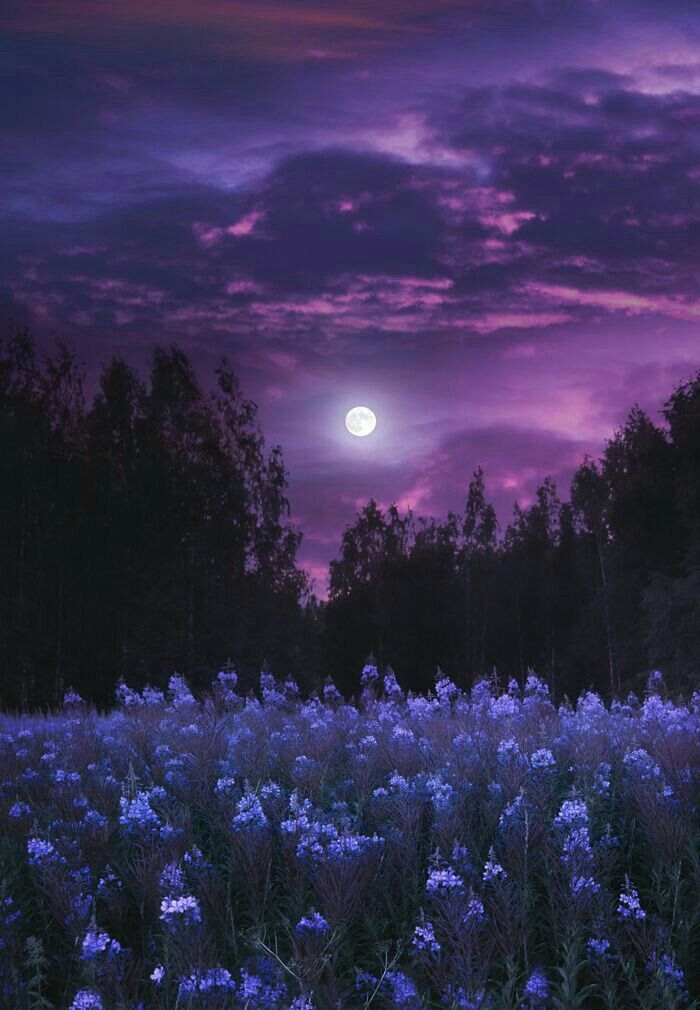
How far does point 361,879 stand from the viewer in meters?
4.73

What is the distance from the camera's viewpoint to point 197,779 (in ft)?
20.6

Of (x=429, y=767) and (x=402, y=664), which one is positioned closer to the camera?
(x=429, y=767)

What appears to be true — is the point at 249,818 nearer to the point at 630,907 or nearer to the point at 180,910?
the point at 180,910

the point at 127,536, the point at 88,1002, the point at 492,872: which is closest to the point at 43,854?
the point at 88,1002

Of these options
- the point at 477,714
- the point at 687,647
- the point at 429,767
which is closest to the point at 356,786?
the point at 429,767

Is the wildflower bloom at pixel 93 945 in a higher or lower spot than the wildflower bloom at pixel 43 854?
lower

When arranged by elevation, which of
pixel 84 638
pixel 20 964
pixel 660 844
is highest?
pixel 84 638

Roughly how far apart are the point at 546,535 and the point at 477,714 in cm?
5067

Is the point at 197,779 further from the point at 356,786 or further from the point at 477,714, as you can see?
the point at 477,714

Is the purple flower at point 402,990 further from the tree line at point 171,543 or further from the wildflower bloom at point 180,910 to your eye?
the tree line at point 171,543

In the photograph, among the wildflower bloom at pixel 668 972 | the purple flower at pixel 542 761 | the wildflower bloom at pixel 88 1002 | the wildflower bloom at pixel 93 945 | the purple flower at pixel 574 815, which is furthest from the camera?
the purple flower at pixel 542 761

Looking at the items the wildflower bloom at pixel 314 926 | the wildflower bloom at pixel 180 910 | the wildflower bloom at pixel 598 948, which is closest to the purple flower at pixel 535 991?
the wildflower bloom at pixel 598 948

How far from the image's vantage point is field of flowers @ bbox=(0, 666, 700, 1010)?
424 centimetres

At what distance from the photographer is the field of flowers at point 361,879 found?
424cm
